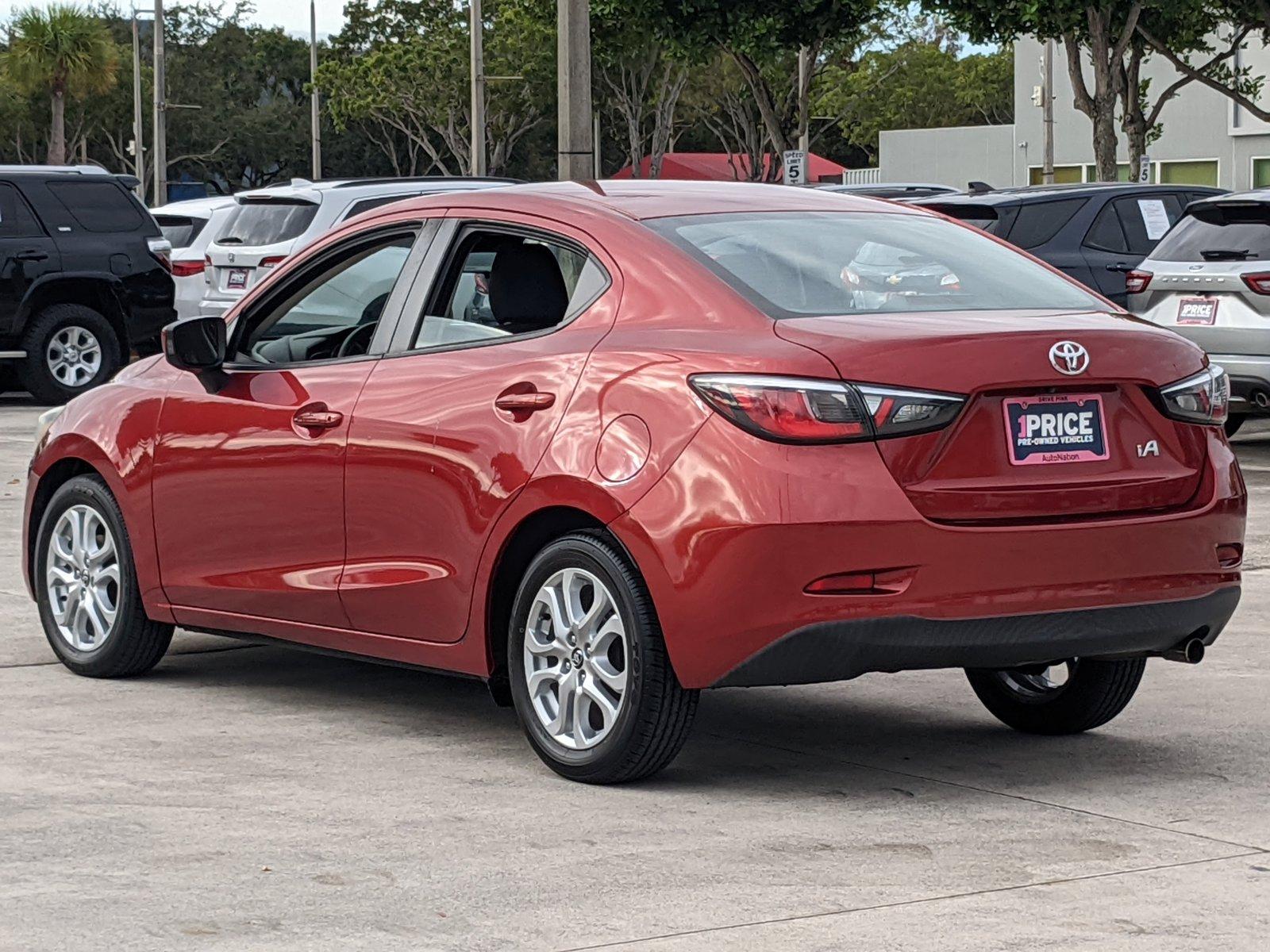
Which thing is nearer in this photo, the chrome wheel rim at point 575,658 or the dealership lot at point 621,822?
the dealership lot at point 621,822

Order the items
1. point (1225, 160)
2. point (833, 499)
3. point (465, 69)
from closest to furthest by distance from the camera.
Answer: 1. point (833, 499)
2. point (1225, 160)
3. point (465, 69)

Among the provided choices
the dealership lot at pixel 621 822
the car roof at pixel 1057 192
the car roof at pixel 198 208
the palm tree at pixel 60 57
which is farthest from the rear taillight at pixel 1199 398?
the palm tree at pixel 60 57

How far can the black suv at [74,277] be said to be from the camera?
64.0ft

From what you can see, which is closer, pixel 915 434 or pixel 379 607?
pixel 915 434

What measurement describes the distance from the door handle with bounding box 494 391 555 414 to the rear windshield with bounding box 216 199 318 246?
12.4 meters

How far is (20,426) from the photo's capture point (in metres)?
18.0

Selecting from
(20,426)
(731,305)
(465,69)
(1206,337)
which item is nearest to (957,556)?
(731,305)

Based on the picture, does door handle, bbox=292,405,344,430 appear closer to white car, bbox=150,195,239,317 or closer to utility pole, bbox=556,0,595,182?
white car, bbox=150,195,239,317

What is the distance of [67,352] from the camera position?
20.0 meters

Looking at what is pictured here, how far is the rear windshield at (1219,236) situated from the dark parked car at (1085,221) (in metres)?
2.09

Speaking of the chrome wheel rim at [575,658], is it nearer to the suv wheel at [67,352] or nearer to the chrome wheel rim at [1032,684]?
the chrome wheel rim at [1032,684]

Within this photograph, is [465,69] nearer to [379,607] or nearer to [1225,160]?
[1225,160]

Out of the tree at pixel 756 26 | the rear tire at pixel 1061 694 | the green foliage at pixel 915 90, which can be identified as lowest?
the rear tire at pixel 1061 694

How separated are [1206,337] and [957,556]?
8902 millimetres
